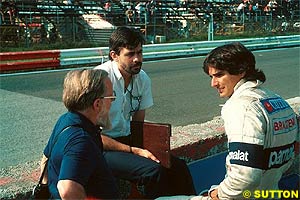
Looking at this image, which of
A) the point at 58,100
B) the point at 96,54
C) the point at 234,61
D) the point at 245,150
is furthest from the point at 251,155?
the point at 96,54

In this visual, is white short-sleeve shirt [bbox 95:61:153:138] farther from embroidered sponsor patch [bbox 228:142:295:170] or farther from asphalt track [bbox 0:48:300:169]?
embroidered sponsor patch [bbox 228:142:295:170]

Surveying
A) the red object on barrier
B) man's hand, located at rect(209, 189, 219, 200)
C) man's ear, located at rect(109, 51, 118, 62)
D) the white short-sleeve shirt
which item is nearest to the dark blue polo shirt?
man's hand, located at rect(209, 189, 219, 200)

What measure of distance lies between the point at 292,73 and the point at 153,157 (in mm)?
11040

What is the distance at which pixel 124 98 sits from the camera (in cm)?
366

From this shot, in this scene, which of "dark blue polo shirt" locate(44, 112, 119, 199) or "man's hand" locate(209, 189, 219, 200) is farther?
"man's hand" locate(209, 189, 219, 200)

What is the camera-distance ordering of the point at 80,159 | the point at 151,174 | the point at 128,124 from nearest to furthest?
1. the point at 80,159
2. the point at 151,174
3. the point at 128,124

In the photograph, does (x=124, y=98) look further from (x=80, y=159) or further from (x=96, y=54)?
(x=96, y=54)

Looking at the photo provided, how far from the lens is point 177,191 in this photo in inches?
132

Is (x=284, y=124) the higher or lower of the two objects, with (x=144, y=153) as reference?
higher

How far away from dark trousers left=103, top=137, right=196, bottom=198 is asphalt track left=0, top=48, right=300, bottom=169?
1.31m

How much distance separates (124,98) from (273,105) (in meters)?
1.39

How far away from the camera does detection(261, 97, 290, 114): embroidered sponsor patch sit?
97.8 inches

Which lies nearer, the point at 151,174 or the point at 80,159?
the point at 80,159

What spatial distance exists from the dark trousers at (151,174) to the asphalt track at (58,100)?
51.4 inches
